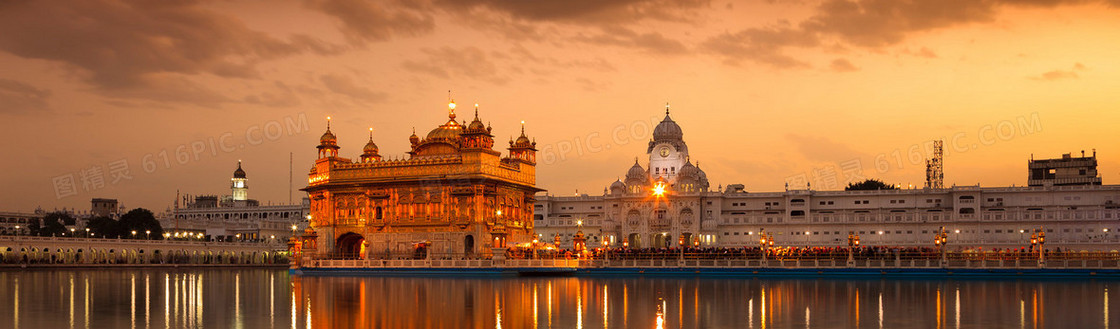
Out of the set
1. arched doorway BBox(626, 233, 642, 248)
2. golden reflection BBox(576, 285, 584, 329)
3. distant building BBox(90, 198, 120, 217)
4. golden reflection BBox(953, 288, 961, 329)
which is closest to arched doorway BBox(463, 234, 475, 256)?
golden reflection BBox(576, 285, 584, 329)

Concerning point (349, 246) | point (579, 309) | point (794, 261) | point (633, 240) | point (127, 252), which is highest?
point (349, 246)

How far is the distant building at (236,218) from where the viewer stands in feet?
403

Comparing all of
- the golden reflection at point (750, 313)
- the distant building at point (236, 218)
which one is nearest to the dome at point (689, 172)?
the distant building at point (236, 218)

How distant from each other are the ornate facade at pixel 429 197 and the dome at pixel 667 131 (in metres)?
55.0

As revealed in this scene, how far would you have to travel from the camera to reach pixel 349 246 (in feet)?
217

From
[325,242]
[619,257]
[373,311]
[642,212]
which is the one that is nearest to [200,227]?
[642,212]

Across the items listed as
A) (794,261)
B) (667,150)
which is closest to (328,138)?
(794,261)

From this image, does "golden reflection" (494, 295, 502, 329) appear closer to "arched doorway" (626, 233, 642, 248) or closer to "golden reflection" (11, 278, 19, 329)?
"golden reflection" (11, 278, 19, 329)

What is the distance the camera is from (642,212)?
99438mm

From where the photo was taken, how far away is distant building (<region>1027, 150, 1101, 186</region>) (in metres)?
120

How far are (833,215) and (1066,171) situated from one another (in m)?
39.8

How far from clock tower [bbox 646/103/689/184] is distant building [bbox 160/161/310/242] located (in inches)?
1521

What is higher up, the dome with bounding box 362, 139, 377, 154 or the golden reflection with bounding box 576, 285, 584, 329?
the dome with bounding box 362, 139, 377, 154

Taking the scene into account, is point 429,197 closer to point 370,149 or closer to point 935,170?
point 370,149
